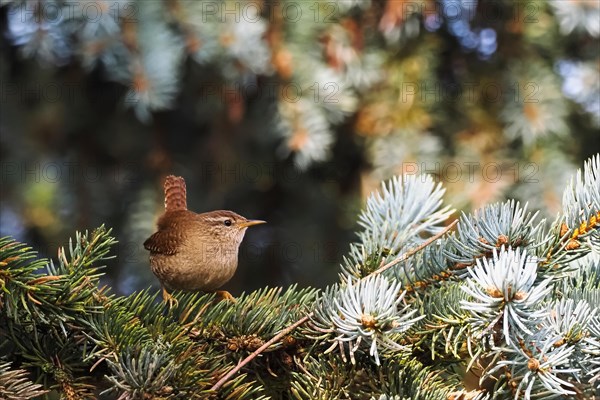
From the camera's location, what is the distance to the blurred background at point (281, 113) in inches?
121

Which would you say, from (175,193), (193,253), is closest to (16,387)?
(193,253)

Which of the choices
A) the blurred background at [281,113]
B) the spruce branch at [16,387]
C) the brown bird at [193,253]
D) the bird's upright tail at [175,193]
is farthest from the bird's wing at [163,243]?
the spruce branch at [16,387]

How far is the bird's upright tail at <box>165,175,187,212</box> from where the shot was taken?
3.07 m

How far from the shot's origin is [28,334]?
1354mm

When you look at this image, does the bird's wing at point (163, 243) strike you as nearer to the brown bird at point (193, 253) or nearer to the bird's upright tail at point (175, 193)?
the brown bird at point (193, 253)

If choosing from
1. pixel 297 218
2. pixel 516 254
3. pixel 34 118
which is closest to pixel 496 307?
pixel 516 254

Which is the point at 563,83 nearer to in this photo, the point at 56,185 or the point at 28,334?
the point at 56,185

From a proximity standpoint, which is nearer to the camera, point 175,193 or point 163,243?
point 163,243

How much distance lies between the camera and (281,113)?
10.7 ft

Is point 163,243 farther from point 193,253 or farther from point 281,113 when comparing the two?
point 281,113

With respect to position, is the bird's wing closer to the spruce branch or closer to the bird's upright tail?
the bird's upright tail

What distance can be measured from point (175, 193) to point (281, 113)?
574mm

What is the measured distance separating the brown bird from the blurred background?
58 cm

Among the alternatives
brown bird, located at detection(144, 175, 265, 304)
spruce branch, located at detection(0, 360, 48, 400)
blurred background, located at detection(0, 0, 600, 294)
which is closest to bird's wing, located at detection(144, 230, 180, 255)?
brown bird, located at detection(144, 175, 265, 304)
